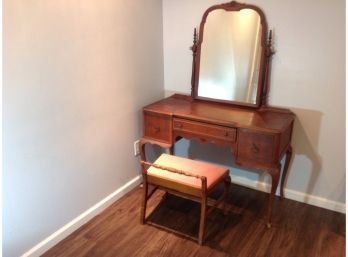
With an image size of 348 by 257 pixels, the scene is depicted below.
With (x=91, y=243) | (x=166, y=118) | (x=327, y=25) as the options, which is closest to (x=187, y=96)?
(x=166, y=118)

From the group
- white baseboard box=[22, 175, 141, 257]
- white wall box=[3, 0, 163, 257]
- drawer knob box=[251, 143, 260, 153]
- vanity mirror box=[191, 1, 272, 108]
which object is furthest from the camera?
vanity mirror box=[191, 1, 272, 108]

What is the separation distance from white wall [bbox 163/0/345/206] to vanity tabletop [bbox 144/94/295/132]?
129 millimetres

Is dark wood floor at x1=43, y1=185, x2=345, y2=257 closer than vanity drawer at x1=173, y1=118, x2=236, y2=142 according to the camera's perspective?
Yes

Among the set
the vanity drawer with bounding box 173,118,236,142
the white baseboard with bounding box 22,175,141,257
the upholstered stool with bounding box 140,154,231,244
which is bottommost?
the white baseboard with bounding box 22,175,141,257

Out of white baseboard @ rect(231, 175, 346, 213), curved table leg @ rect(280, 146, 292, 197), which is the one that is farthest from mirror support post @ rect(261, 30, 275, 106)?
white baseboard @ rect(231, 175, 346, 213)

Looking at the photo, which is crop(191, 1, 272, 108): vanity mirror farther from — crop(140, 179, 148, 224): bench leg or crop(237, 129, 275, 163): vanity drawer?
crop(140, 179, 148, 224): bench leg

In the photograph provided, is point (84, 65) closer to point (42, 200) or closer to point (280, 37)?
point (42, 200)

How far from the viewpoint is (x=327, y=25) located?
2.12m

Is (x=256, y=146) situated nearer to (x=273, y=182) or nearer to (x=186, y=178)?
(x=273, y=182)

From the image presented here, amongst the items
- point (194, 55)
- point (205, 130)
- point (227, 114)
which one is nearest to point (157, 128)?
point (205, 130)

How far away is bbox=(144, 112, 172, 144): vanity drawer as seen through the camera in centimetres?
239

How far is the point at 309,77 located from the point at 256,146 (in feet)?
1.98

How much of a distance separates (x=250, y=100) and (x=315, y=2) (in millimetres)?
737

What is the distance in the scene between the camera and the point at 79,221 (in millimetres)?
2252
